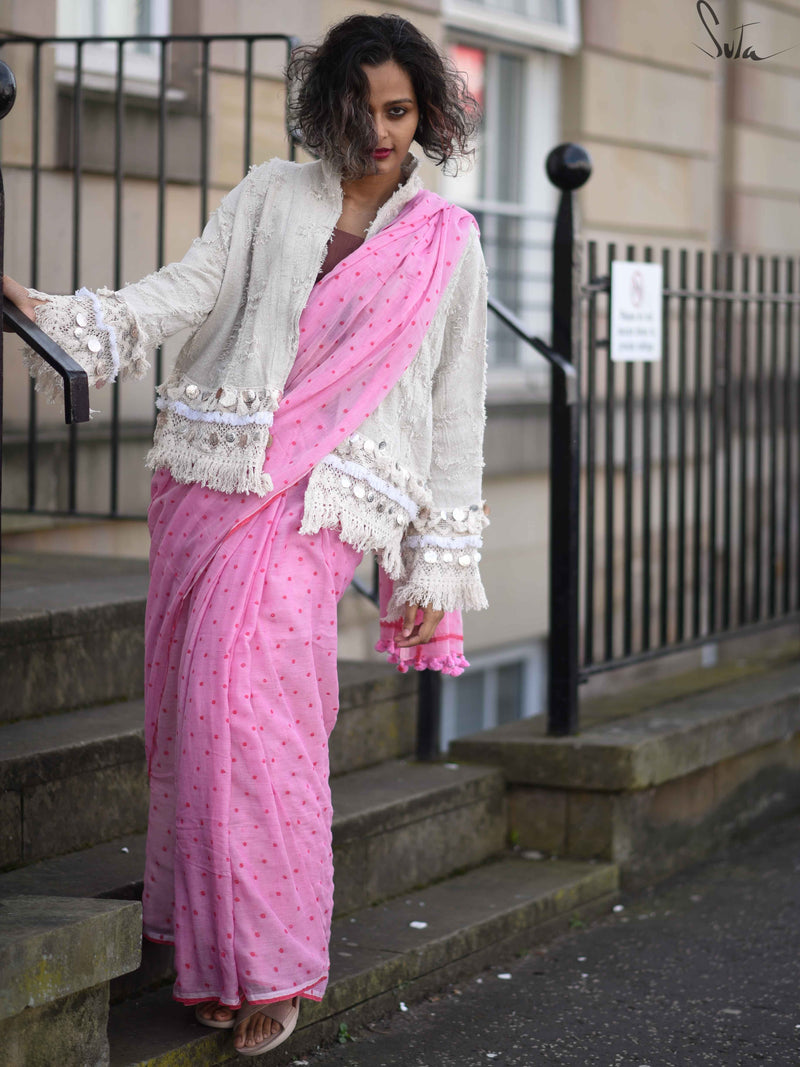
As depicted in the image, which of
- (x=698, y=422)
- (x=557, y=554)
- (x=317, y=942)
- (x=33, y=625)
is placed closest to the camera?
(x=317, y=942)

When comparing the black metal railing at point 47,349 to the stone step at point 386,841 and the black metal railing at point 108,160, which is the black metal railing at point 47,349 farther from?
the black metal railing at point 108,160

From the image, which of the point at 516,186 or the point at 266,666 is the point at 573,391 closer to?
the point at 266,666

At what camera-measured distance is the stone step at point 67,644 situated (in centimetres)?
373

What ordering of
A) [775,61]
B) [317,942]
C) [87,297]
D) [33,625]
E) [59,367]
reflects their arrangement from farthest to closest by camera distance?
1. [775,61]
2. [33,625]
3. [317,942]
4. [87,297]
5. [59,367]

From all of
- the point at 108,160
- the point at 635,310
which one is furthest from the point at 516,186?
the point at 635,310

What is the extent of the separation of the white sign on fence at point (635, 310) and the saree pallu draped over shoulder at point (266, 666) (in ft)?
5.70

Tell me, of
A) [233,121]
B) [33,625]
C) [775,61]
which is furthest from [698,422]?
[775,61]

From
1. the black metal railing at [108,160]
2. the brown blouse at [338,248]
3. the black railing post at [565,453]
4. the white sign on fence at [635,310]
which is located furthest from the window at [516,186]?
the brown blouse at [338,248]

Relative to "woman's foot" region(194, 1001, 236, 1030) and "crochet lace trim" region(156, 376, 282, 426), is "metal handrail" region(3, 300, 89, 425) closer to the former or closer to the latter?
"crochet lace trim" region(156, 376, 282, 426)

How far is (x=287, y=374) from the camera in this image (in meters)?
3.02

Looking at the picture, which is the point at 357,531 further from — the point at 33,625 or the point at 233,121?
the point at 233,121

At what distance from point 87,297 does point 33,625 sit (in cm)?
119

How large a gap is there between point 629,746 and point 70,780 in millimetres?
1675

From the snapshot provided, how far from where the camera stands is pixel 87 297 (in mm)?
2826
